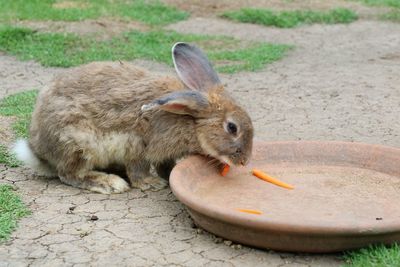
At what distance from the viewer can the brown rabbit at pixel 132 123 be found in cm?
475

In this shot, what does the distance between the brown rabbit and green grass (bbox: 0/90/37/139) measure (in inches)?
41.0

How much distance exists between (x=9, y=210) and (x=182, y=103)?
1209 millimetres

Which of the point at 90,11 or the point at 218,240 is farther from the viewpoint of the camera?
the point at 90,11

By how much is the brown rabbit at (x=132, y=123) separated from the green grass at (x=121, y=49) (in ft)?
10.7

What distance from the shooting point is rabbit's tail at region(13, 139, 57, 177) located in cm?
521

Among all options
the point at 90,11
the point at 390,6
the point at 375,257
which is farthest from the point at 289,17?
the point at 375,257

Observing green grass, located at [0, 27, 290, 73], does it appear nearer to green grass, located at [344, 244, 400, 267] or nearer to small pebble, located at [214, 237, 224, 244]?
small pebble, located at [214, 237, 224, 244]

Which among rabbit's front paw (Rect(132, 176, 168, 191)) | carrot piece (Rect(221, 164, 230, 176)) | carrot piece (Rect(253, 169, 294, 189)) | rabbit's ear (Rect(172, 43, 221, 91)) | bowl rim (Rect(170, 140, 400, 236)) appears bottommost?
rabbit's front paw (Rect(132, 176, 168, 191))

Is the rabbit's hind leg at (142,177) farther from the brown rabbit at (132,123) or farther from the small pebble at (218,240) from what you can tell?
the small pebble at (218,240)

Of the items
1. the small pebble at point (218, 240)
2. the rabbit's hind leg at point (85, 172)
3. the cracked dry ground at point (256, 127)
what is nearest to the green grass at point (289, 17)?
the cracked dry ground at point (256, 127)

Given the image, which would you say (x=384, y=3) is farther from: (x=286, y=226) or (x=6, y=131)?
(x=286, y=226)

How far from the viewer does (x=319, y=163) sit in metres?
5.07

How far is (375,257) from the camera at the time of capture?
3807 millimetres

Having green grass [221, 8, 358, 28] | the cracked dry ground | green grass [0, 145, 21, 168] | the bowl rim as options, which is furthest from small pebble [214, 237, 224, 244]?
green grass [221, 8, 358, 28]
